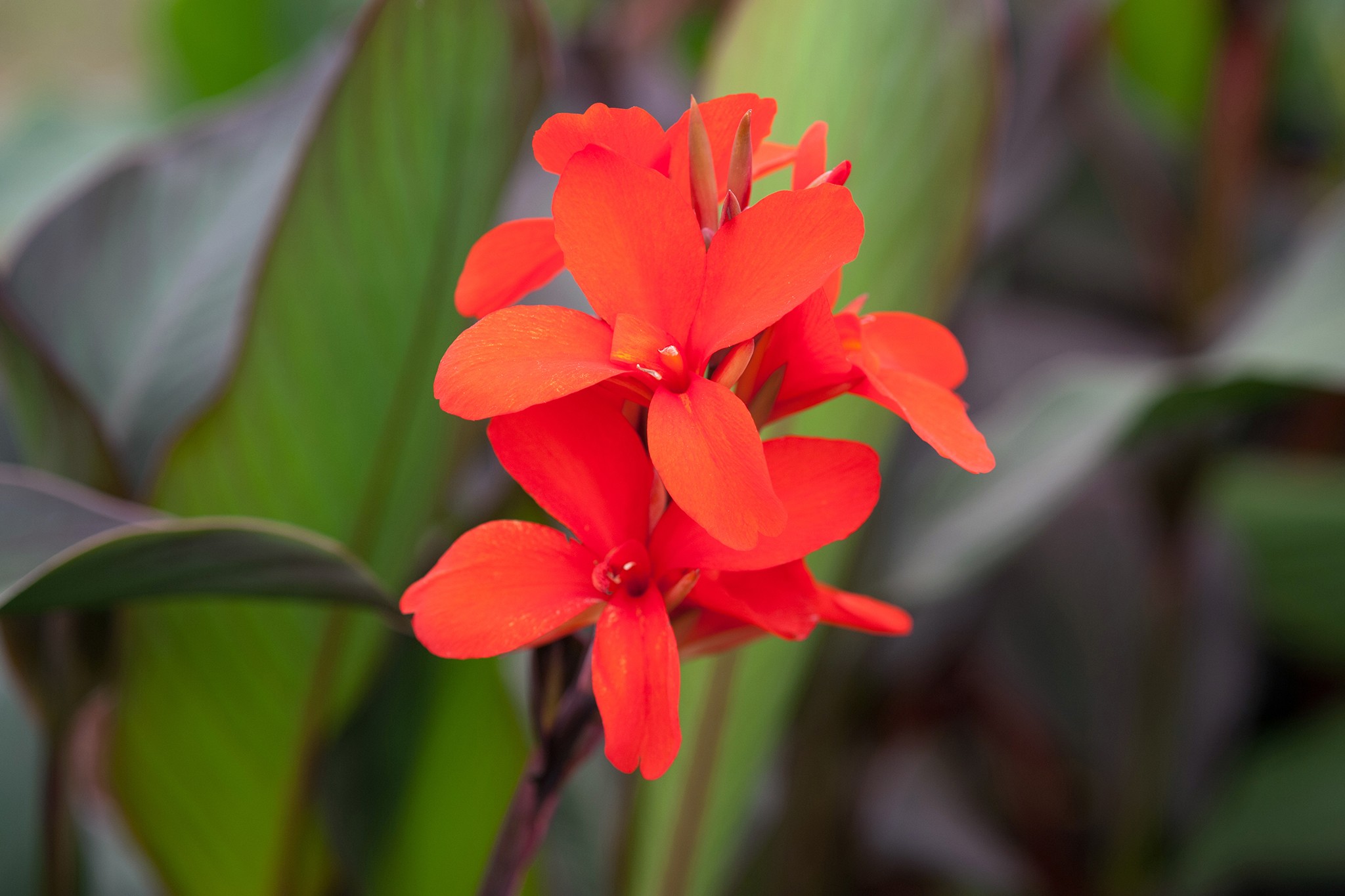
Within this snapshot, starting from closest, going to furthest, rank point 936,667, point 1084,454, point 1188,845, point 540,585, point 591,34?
point 540,585 → point 1084,454 → point 591,34 → point 1188,845 → point 936,667

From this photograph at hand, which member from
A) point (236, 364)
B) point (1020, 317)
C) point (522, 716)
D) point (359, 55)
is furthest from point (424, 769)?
point (1020, 317)

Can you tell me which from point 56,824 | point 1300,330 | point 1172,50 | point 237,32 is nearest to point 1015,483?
point 1300,330

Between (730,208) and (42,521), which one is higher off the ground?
(730,208)

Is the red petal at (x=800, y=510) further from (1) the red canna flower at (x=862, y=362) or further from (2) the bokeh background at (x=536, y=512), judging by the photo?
(2) the bokeh background at (x=536, y=512)

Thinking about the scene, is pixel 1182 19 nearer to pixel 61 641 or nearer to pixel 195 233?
pixel 195 233

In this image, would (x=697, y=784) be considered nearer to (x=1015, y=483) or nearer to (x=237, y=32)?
(x=1015, y=483)

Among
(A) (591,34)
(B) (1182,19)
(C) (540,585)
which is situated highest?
(B) (1182,19)

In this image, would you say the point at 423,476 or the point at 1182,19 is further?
the point at 1182,19
